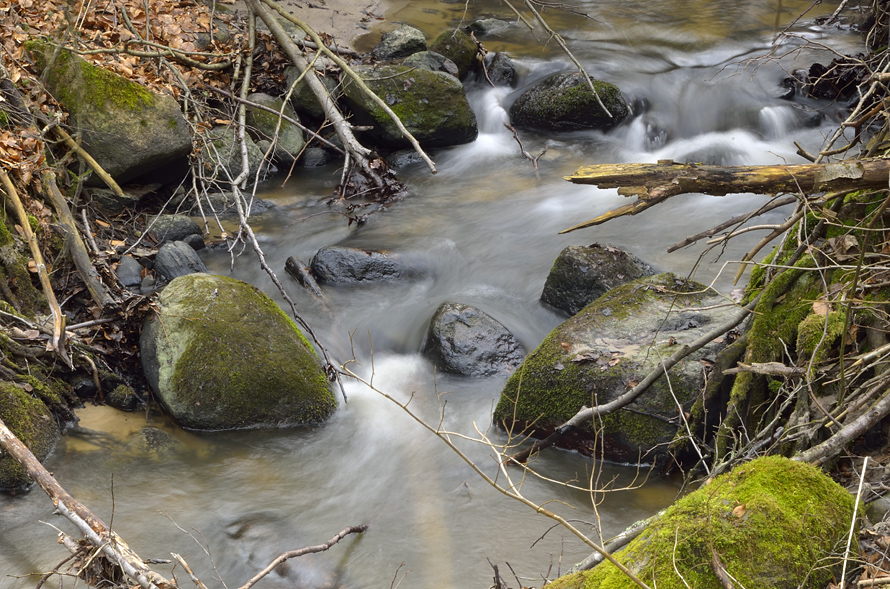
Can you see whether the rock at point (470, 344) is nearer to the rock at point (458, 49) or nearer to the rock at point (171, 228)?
the rock at point (171, 228)

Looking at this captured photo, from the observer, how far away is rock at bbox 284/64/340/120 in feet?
29.7

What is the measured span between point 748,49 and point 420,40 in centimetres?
559

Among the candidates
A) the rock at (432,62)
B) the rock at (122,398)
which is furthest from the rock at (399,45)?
the rock at (122,398)

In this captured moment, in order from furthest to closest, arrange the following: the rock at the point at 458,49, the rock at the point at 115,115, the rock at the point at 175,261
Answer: the rock at the point at 458,49 → the rock at the point at 115,115 → the rock at the point at 175,261

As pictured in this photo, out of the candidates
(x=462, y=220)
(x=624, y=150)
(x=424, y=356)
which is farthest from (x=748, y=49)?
(x=424, y=356)

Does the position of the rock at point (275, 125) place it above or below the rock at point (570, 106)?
above

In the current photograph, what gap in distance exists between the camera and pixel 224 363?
4.81 m

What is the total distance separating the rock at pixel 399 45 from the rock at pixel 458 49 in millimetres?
259

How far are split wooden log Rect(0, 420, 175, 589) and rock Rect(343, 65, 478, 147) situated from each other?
6.60 m

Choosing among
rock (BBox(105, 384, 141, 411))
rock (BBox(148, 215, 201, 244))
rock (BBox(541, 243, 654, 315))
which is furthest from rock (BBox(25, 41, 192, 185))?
rock (BBox(541, 243, 654, 315))

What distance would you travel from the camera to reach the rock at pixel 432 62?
392 inches

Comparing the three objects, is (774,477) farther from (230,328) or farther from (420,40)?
(420,40)

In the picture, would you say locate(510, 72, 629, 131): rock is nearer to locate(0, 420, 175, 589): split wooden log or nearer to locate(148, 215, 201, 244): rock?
locate(148, 215, 201, 244): rock

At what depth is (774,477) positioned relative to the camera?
226 cm
